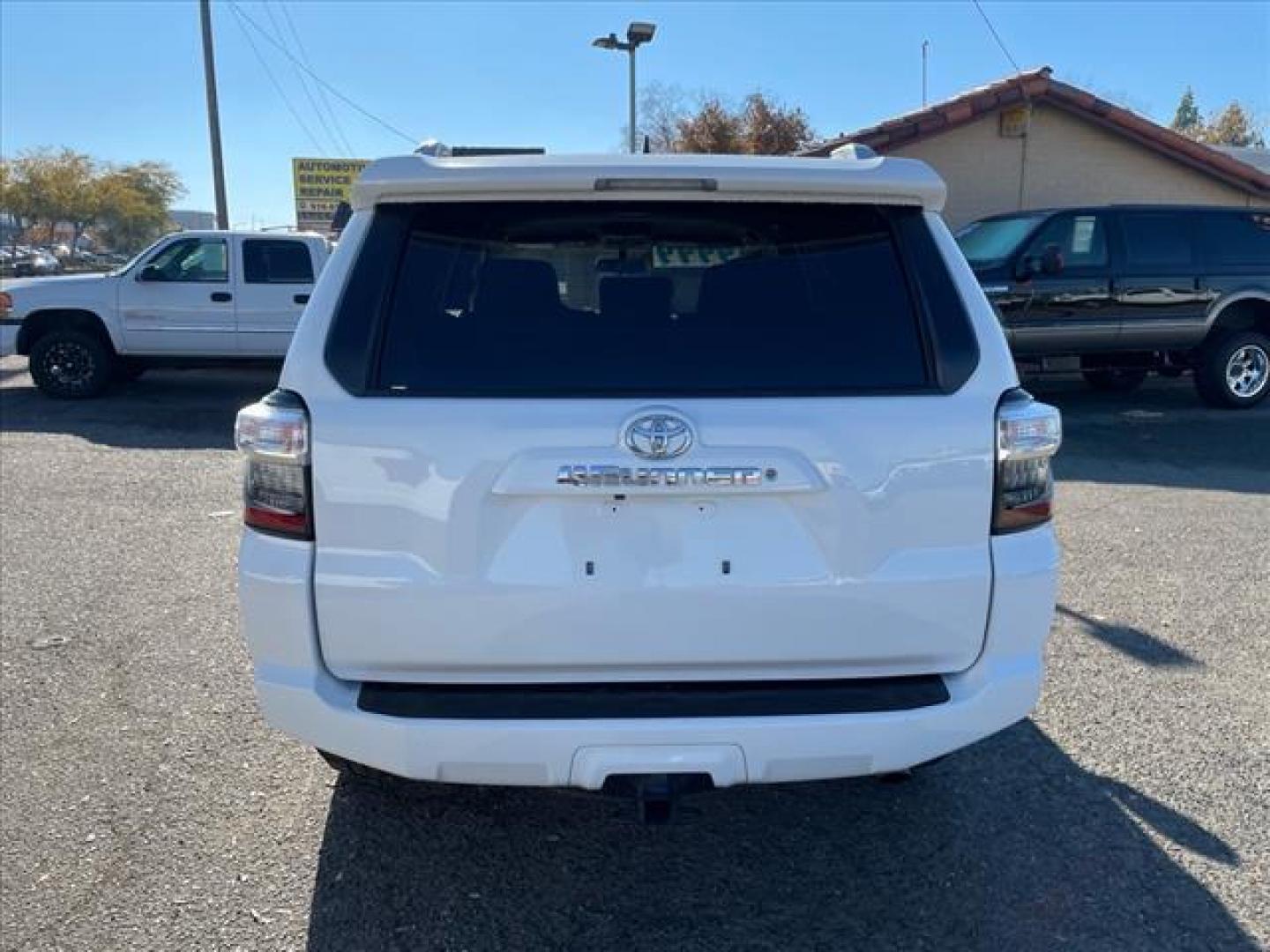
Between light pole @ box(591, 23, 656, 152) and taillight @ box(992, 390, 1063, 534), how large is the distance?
56.2ft

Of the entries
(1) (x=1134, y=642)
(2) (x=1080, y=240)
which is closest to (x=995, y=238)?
(2) (x=1080, y=240)

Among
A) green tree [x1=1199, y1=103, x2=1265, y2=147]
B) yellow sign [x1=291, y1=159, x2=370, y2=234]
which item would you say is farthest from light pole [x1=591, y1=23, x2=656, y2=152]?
green tree [x1=1199, y1=103, x2=1265, y2=147]

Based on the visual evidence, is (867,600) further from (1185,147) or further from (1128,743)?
(1185,147)

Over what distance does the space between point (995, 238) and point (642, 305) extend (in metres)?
10.1

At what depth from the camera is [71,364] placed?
12.1m

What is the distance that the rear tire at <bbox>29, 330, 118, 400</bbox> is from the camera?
12000 millimetres

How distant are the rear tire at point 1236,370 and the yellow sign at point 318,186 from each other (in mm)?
26635

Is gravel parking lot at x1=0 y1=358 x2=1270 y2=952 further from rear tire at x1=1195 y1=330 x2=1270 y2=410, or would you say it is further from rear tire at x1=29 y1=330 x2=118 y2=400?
rear tire at x1=29 y1=330 x2=118 y2=400

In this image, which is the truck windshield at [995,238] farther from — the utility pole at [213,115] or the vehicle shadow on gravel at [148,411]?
the utility pole at [213,115]

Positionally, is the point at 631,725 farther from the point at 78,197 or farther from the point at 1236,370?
the point at 78,197

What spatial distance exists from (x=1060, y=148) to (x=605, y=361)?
49.6ft

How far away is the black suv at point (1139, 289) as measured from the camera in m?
10.9

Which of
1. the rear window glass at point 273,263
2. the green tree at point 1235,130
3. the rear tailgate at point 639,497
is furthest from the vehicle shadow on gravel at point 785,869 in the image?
the green tree at point 1235,130

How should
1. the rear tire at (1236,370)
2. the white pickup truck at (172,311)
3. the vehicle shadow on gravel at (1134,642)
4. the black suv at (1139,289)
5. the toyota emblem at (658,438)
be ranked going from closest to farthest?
the toyota emblem at (658,438) < the vehicle shadow on gravel at (1134,642) < the black suv at (1139,289) < the rear tire at (1236,370) < the white pickup truck at (172,311)
